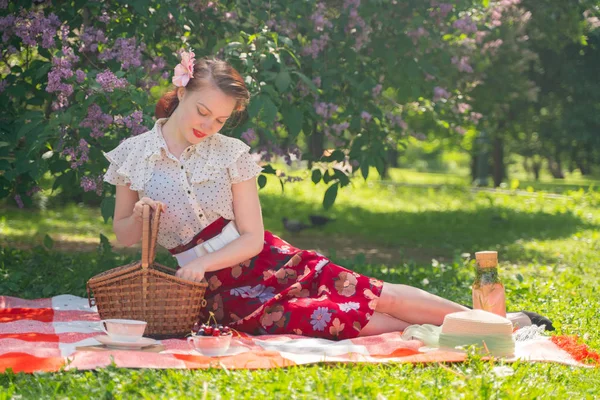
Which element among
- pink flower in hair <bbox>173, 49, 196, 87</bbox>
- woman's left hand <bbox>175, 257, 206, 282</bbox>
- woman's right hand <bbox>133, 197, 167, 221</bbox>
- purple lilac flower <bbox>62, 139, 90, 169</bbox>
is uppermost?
pink flower in hair <bbox>173, 49, 196, 87</bbox>

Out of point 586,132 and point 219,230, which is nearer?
point 219,230

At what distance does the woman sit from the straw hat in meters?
0.43

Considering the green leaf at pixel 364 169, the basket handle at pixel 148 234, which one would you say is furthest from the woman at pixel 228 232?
the green leaf at pixel 364 169

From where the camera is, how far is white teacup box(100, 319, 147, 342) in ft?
10.9

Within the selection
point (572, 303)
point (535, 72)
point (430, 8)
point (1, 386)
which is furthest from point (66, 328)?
point (535, 72)

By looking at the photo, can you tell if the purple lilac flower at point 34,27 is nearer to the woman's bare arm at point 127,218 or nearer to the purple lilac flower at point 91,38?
the purple lilac flower at point 91,38

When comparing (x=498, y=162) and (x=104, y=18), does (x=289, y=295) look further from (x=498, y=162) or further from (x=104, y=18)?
(x=498, y=162)

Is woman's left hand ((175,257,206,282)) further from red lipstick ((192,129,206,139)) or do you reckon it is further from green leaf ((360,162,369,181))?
green leaf ((360,162,369,181))

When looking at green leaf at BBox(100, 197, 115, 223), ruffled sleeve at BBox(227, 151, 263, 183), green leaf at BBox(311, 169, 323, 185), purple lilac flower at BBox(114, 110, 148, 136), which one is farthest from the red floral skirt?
green leaf at BBox(311, 169, 323, 185)

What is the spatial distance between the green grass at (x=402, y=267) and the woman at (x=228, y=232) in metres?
0.68

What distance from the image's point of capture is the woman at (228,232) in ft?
12.7

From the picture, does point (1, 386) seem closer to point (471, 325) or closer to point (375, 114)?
point (471, 325)

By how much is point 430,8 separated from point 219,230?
341cm

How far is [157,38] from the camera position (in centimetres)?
626
